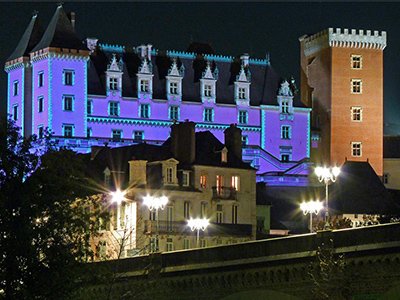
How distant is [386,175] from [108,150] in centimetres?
4463

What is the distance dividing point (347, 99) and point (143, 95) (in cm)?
2102

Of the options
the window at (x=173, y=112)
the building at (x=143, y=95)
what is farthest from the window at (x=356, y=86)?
the window at (x=173, y=112)

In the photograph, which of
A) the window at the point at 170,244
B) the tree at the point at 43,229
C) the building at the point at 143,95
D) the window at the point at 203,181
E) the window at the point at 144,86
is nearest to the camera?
the tree at the point at 43,229

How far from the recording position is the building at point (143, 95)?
4277 inches

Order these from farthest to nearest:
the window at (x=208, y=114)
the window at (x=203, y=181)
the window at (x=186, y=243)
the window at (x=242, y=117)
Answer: the window at (x=242, y=117) → the window at (x=208, y=114) → the window at (x=203, y=181) → the window at (x=186, y=243)

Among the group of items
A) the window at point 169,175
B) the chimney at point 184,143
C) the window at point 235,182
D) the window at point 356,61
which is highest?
the window at point 356,61

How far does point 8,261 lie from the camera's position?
49531 mm

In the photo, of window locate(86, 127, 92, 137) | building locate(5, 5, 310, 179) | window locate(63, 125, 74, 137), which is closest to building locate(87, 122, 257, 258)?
window locate(63, 125, 74, 137)

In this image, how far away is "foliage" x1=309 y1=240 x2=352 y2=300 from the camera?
4266 centimetres

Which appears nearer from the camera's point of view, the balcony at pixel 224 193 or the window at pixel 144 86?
the balcony at pixel 224 193

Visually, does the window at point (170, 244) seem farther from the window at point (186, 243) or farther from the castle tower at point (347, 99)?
the castle tower at point (347, 99)

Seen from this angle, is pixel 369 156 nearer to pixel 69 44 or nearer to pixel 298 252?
pixel 69 44

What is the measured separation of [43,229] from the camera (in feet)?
163

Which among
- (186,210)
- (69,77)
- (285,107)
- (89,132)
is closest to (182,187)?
(186,210)
